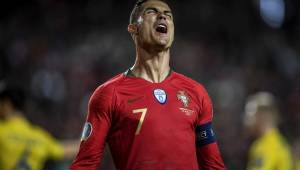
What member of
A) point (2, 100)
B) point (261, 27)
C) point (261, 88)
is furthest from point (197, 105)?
point (261, 27)

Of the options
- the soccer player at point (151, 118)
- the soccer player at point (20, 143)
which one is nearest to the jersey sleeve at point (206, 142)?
the soccer player at point (151, 118)

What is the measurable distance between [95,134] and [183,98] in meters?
0.56

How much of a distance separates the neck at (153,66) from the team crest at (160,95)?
114mm

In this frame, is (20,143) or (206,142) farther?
(20,143)

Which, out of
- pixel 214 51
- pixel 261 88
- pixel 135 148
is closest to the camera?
pixel 135 148

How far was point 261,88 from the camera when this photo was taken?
506 inches

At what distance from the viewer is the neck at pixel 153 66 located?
404 cm

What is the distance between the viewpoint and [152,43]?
3996 millimetres

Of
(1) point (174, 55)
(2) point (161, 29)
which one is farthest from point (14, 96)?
(1) point (174, 55)

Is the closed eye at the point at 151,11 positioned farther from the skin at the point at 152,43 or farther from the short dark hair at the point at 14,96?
the short dark hair at the point at 14,96

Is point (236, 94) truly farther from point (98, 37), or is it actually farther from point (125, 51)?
point (98, 37)

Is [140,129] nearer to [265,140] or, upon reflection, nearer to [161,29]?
[161,29]

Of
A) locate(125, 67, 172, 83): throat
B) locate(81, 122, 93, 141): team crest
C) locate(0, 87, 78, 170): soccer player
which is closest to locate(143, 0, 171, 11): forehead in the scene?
locate(125, 67, 172, 83): throat

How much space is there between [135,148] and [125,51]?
9739 millimetres
